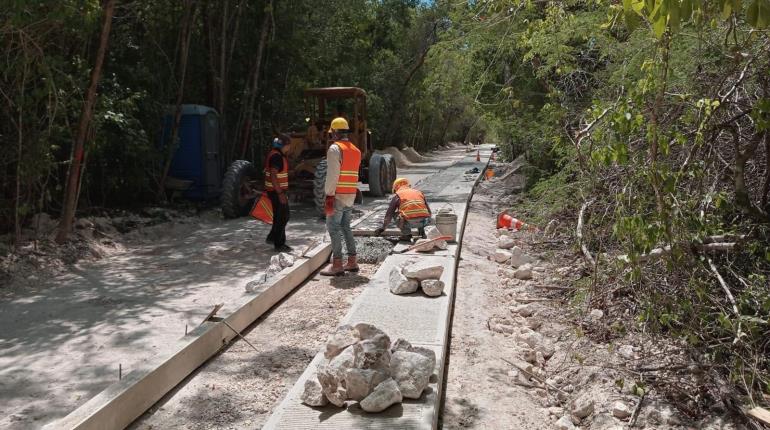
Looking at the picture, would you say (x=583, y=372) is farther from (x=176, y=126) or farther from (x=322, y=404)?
(x=176, y=126)

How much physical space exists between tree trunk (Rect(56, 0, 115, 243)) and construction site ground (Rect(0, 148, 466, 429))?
78 centimetres

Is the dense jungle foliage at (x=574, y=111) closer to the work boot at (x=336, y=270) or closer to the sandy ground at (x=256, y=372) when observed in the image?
the sandy ground at (x=256, y=372)

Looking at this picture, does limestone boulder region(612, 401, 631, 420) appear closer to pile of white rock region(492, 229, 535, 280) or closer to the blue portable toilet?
pile of white rock region(492, 229, 535, 280)

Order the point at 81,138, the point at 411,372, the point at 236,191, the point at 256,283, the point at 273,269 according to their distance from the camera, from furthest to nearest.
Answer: the point at 236,191 < the point at 81,138 < the point at 273,269 < the point at 256,283 < the point at 411,372

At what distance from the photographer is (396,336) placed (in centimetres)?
525

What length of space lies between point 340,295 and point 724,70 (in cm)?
430

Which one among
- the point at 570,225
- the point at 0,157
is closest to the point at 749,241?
the point at 570,225

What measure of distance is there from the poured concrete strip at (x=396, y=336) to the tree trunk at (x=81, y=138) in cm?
463

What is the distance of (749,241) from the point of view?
4582mm

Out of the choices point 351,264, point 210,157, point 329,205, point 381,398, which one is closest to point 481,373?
point 381,398

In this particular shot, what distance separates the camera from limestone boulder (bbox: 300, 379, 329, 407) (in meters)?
3.93

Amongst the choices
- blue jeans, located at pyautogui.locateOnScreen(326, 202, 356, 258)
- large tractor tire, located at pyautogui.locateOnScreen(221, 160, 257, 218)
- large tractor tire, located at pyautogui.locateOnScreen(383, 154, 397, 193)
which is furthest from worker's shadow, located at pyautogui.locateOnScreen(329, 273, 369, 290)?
large tractor tire, located at pyautogui.locateOnScreen(383, 154, 397, 193)

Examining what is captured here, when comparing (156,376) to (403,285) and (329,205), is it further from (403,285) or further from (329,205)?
(329,205)

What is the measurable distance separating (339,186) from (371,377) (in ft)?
12.7
